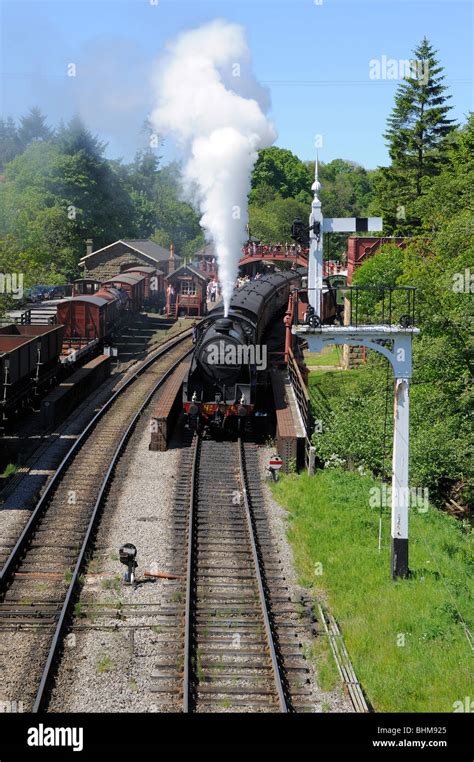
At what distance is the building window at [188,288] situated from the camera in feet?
150

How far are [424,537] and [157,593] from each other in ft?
16.1

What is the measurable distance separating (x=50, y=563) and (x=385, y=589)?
514cm

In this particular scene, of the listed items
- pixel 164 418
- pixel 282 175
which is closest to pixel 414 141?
pixel 164 418

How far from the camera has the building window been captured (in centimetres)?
4562

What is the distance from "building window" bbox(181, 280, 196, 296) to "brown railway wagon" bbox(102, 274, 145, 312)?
7.93ft

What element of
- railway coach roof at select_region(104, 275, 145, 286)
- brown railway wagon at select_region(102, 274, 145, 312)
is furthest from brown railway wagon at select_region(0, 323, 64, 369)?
railway coach roof at select_region(104, 275, 145, 286)

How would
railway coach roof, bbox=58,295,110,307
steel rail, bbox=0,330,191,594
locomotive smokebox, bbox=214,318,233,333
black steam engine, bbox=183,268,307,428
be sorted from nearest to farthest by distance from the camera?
steel rail, bbox=0,330,191,594 → black steam engine, bbox=183,268,307,428 → locomotive smokebox, bbox=214,318,233,333 → railway coach roof, bbox=58,295,110,307

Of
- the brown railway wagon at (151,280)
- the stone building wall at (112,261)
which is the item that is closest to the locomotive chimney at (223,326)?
the brown railway wagon at (151,280)

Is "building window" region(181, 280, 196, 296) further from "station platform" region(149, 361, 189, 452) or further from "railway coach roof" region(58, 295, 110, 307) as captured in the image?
"station platform" region(149, 361, 189, 452)

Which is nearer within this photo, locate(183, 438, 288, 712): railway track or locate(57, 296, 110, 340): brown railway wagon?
locate(183, 438, 288, 712): railway track

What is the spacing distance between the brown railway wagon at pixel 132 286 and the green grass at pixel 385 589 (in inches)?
1041

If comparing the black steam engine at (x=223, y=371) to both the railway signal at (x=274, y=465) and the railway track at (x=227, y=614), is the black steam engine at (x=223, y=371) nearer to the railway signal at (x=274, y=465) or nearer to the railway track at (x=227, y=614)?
the railway signal at (x=274, y=465)
